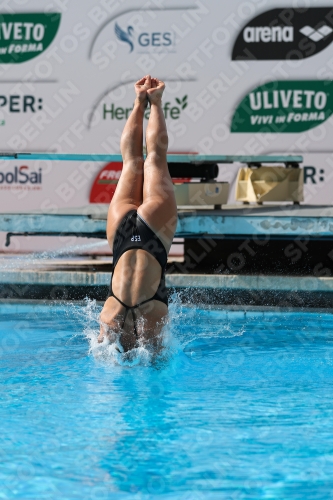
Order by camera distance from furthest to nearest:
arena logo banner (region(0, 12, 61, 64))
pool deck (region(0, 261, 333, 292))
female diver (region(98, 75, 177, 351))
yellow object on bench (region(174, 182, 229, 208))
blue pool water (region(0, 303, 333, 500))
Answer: arena logo banner (region(0, 12, 61, 64)), yellow object on bench (region(174, 182, 229, 208)), pool deck (region(0, 261, 333, 292)), female diver (region(98, 75, 177, 351)), blue pool water (region(0, 303, 333, 500))

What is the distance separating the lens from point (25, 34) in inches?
362

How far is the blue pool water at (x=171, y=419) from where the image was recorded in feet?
7.54

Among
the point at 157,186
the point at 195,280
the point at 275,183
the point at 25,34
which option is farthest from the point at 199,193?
the point at 25,34

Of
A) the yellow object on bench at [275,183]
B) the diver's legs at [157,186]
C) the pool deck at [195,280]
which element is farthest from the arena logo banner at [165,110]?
the diver's legs at [157,186]

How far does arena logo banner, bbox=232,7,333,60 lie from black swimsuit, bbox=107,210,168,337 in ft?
18.8

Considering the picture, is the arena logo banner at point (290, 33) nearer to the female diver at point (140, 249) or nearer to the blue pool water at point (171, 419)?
the blue pool water at point (171, 419)

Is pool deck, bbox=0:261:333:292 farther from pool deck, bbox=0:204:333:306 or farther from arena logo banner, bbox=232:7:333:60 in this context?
arena logo banner, bbox=232:7:333:60

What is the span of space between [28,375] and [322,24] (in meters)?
6.56

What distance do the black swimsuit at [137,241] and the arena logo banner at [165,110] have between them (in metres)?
5.39

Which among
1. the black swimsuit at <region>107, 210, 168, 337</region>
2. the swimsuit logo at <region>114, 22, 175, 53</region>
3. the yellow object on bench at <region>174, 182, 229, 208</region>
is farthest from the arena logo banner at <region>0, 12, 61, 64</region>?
the black swimsuit at <region>107, 210, 168, 337</region>

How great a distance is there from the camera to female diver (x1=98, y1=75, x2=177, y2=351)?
3529 millimetres

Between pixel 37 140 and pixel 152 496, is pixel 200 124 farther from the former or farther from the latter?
pixel 152 496

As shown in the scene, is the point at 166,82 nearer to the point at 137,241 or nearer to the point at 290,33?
the point at 290,33

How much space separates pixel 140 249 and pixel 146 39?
5.99 metres
